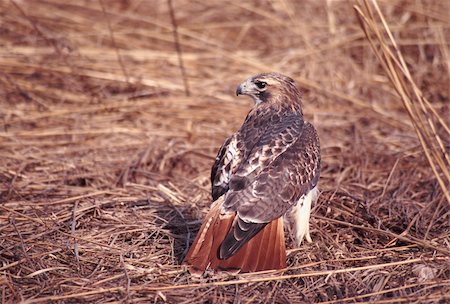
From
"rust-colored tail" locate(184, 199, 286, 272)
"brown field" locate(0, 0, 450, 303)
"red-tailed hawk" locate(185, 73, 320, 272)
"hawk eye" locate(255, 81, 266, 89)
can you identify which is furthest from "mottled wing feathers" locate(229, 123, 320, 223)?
"hawk eye" locate(255, 81, 266, 89)

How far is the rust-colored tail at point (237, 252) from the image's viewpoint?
442 centimetres

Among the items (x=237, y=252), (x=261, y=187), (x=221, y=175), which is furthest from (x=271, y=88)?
(x=237, y=252)

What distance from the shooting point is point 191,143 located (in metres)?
7.26

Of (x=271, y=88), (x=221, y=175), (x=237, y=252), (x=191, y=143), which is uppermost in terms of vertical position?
(x=271, y=88)

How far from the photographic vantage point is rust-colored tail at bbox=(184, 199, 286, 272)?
174 inches

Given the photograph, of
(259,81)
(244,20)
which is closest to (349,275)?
(259,81)

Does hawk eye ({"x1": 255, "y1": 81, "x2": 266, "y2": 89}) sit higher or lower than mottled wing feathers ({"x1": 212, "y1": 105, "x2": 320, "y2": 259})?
higher

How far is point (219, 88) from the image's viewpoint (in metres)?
8.17

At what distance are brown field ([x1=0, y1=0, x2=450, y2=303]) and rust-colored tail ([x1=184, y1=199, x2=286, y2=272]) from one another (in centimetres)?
8

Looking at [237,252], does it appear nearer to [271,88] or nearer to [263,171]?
[263,171]

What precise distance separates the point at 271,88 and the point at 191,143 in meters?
1.96

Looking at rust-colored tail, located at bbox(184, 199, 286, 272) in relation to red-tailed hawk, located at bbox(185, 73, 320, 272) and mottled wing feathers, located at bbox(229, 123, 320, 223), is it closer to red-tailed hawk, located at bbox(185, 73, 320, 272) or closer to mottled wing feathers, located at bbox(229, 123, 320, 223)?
red-tailed hawk, located at bbox(185, 73, 320, 272)

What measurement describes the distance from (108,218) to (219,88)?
10.0 feet

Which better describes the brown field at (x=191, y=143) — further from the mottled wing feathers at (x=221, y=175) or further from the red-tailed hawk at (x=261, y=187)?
the mottled wing feathers at (x=221, y=175)
